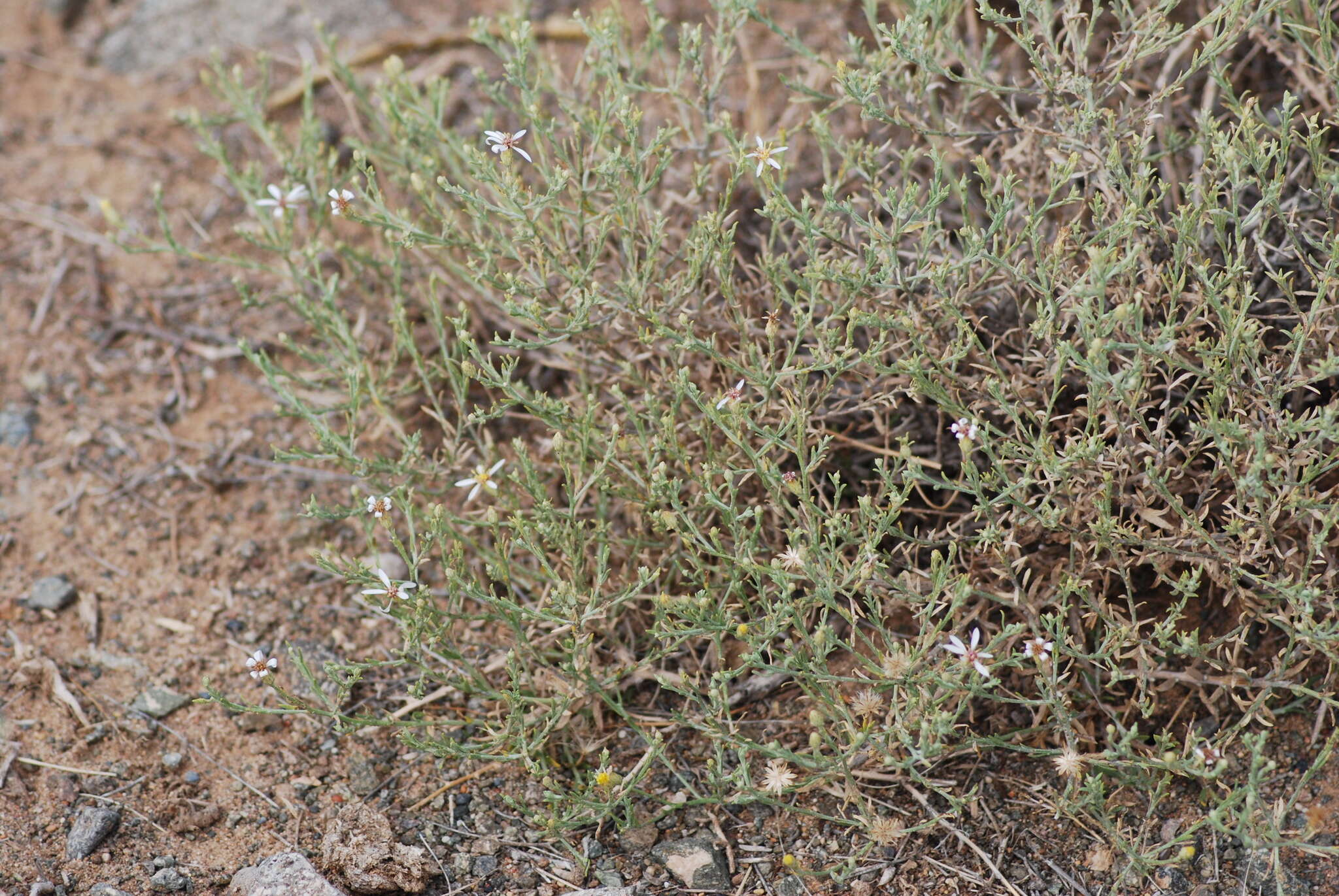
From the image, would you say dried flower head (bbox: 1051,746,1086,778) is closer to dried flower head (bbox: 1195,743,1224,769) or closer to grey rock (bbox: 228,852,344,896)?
dried flower head (bbox: 1195,743,1224,769)

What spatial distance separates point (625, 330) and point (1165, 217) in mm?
1679

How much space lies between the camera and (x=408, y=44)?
529 cm

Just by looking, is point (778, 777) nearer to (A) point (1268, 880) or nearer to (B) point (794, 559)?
(B) point (794, 559)

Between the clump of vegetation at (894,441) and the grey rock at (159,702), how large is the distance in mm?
351

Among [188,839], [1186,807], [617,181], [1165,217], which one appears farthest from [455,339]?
[1186,807]

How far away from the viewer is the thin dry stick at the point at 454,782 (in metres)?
3.28

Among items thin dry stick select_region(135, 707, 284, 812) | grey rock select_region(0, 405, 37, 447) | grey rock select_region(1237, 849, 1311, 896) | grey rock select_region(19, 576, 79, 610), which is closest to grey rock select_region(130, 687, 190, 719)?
thin dry stick select_region(135, 707, 284, 812)

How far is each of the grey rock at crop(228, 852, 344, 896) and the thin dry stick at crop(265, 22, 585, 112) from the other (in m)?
3.40

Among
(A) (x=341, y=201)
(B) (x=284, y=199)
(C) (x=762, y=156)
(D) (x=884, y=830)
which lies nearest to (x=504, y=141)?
(A) (x=341, y=201)

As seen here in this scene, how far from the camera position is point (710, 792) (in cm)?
325

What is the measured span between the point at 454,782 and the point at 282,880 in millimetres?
532

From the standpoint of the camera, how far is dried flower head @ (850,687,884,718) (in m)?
3.05

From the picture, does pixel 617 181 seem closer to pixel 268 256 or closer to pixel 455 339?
pixel 455 339

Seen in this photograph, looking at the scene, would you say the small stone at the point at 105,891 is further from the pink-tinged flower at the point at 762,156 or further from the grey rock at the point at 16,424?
the pink-tinged flower at the point at 762,156
